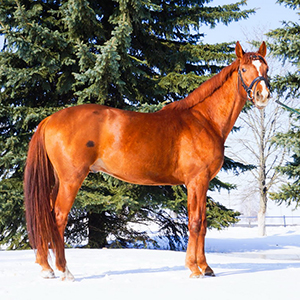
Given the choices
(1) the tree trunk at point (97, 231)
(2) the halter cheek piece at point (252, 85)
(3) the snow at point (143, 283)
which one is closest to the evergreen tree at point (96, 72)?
(1) the tree trunk at point (97, 231)

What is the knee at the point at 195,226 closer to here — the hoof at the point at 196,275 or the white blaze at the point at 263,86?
the hoof at the point at 196,275

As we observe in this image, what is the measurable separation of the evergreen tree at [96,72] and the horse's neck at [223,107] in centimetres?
368

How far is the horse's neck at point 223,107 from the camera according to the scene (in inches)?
169

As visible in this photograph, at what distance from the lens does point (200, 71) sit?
11.1 m

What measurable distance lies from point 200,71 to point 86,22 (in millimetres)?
4143

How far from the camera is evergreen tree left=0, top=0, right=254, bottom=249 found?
793cm

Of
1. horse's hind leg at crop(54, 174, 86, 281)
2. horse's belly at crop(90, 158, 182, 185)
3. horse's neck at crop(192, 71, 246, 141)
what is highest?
horse's neck at crop(192, 71, 246, 141)

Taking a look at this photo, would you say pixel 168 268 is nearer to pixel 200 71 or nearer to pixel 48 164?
pixel 48 164

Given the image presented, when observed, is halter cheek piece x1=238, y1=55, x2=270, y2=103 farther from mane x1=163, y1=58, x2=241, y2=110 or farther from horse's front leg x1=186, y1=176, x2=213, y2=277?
horse's front leg x1=186, y1=176, x2=213, y2=277

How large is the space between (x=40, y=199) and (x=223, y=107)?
7.79ft

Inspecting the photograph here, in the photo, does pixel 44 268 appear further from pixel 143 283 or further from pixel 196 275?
pixel 196 275

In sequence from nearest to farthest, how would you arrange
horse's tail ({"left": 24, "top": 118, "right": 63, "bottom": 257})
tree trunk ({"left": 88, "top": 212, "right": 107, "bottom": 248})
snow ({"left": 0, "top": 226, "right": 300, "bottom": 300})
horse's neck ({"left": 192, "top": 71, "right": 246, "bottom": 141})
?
snow ({"left": 0, "top": 226, "right": 300, "bottom": 300})
horse's tail ({"left": 24, "top": 118, "right": 63, "bottom": 257})
horse's neck ({"left": 192, "top": 71, "right": 246, "bottom": 141})
tree trunk ({"left": 88, "top": 212, "right": 107, "bottom": 248})

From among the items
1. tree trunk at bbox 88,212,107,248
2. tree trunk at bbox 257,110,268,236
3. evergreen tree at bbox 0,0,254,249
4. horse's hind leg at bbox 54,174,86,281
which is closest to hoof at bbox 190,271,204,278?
horse's hind leg at bbox 54,174,86,281

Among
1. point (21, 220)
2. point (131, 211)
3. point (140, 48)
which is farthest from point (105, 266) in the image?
point (140, 48)
